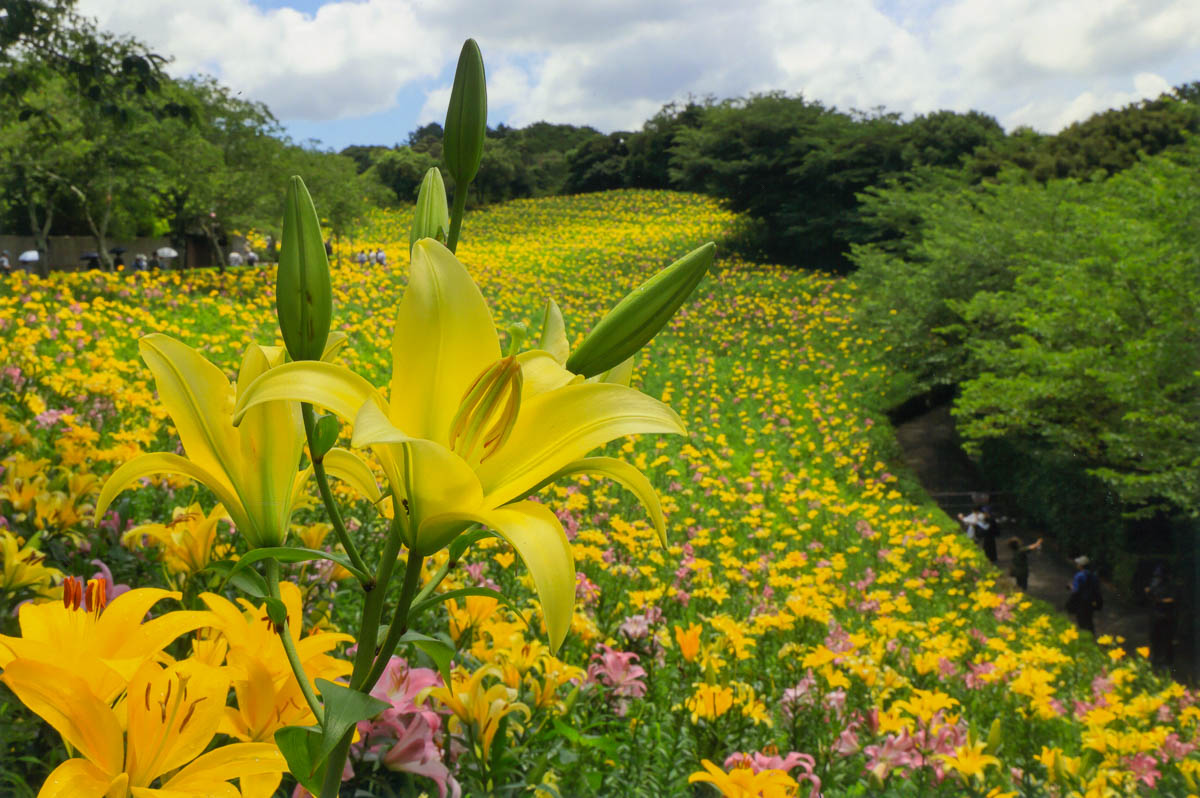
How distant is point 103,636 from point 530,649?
0.86 metres

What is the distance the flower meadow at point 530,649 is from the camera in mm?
531

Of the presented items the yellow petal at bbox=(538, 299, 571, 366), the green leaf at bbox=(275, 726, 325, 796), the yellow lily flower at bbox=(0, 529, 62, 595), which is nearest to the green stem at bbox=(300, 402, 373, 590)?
the green leaf at bbox=(275, 726, 325, 796)

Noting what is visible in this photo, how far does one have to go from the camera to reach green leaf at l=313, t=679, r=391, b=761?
464mm

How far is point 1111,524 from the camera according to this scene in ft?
29.3

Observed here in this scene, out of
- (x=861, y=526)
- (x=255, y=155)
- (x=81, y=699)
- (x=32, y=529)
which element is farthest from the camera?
(x=255, y=155)

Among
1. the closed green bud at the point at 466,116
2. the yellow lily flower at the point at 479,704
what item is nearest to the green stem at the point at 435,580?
the closed green bud at the point at 466,116

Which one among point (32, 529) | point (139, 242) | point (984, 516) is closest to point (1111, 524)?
point (984, 516)

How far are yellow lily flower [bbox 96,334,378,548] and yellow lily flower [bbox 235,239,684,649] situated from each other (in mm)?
119

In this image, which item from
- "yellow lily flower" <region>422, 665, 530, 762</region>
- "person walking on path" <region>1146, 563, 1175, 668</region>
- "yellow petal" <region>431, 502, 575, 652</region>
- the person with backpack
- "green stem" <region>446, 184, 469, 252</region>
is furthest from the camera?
the person with backpack

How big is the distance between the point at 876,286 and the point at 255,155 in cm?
1075

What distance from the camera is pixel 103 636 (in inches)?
20.6

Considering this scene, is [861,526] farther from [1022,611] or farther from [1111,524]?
[1111,524]

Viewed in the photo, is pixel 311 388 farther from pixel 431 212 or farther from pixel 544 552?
pixel 431 212

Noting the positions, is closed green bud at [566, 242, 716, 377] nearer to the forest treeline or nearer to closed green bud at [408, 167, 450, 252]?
closed green bud at [408, 167, 450, 252]
